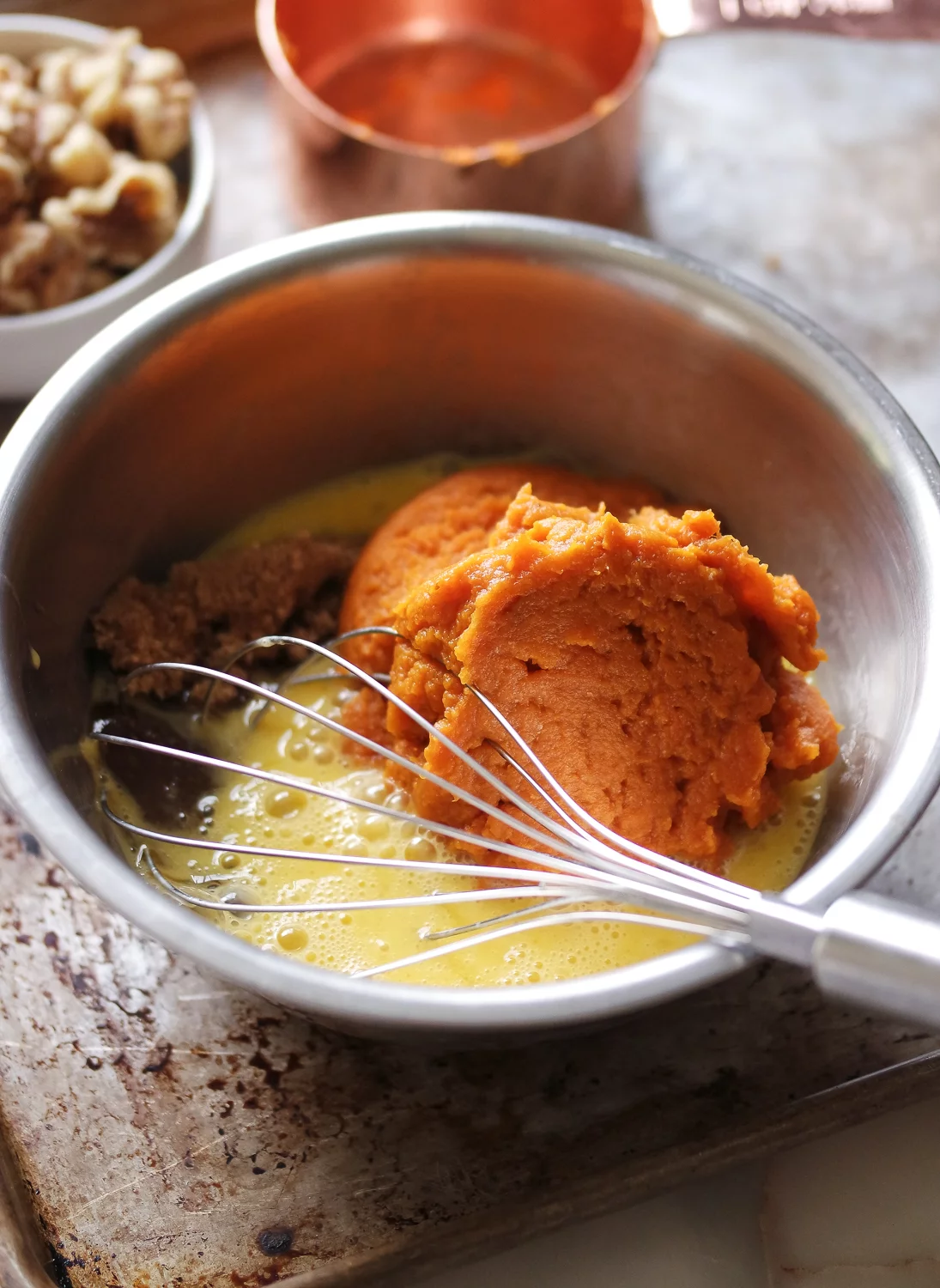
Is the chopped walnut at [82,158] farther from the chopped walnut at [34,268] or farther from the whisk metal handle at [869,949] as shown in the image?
the whisk metal handle at [869,949]

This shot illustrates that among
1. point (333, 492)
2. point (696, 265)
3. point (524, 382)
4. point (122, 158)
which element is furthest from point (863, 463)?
point (122, 158)

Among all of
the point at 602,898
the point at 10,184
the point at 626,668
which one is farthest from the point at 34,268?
the point at 602,898

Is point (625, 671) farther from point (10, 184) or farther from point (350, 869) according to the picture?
point (10, 184)

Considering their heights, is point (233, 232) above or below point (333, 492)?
above

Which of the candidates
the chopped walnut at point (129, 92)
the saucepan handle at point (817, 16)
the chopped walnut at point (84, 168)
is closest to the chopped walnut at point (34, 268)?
the chopped walnut at point (84, 168)

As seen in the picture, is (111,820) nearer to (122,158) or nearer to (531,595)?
(531,595)
